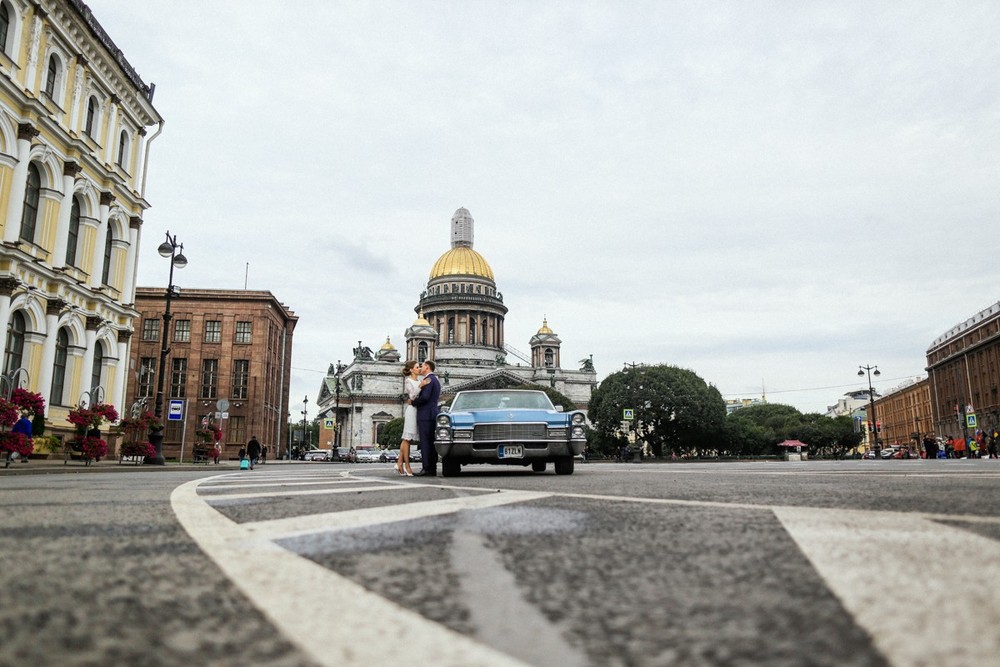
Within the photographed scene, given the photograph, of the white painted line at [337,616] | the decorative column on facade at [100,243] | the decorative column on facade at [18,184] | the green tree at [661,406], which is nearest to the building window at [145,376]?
the decorative column on facade at [100,243]

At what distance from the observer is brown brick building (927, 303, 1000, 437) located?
73562 millimetres

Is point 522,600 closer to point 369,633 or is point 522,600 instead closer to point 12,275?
point 369,633

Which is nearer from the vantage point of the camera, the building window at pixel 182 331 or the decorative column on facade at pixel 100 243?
the decorative column on facade at pixel 100 243

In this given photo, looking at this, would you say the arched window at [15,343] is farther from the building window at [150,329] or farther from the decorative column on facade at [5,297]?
the building window at [150,329]

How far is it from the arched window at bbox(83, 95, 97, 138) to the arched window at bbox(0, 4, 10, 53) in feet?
15.6

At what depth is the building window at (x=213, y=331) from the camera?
56.7 m

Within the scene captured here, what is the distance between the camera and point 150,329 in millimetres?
56938

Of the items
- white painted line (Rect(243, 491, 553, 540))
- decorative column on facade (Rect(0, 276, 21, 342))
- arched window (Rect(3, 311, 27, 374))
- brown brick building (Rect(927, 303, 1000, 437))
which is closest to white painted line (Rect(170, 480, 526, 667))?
white painted line (Rect(243, 491, 553, 540))

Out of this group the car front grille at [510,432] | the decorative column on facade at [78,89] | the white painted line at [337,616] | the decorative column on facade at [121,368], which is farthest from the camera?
the decorative column on facade at [121,368]

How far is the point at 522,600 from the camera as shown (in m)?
1.49

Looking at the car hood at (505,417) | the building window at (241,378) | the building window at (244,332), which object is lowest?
the car hood at (505,417)

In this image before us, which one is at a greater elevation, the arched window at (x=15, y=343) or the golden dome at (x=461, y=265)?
the golden dome at (x=461, y=265)

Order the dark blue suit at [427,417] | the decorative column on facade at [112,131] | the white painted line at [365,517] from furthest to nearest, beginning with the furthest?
the decorative column on facade at [112,131]
the dark blue suit at [427,417]
the white painted line at [365,517]

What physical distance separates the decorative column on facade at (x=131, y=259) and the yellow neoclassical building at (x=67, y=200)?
0.13 ft
